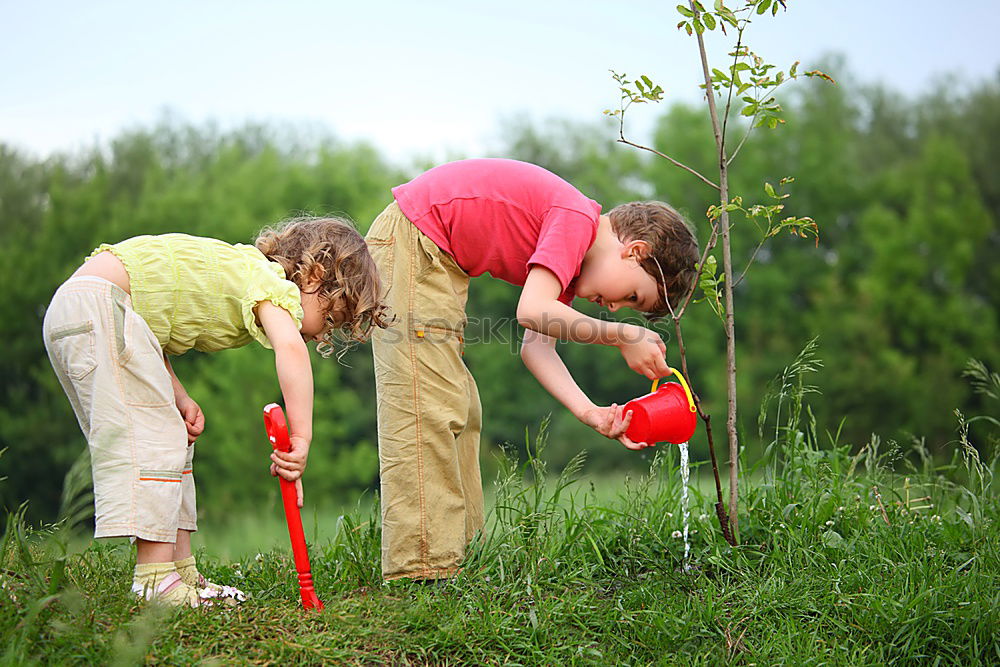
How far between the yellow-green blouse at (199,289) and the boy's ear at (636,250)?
1.08 meters

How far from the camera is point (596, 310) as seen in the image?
73.5ft

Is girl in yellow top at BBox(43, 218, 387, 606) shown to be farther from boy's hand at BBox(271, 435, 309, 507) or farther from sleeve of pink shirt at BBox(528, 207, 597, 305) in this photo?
sleeve of pink shirt at BBox(528, 207, 597, 305)

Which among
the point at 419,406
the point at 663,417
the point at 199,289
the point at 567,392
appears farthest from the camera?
the point at 567,392

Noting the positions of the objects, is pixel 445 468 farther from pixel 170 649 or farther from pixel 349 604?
pixel 170 649

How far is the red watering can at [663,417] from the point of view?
109 inches

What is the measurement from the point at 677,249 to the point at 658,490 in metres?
0.92

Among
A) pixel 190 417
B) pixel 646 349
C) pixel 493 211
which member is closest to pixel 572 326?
pixel 646 349

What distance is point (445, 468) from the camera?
2.97m

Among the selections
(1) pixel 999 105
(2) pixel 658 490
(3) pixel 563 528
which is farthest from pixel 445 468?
(1) pixel 999 105

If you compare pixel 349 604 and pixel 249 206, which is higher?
pixel 349 604

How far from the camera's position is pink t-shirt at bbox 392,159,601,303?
3020mm

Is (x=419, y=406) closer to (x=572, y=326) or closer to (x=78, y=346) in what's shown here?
(x=572, y=326)

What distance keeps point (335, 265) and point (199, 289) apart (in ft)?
1.34

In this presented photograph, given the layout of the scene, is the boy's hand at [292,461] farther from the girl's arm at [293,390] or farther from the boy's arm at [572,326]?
the boy's arm at [572,326]
